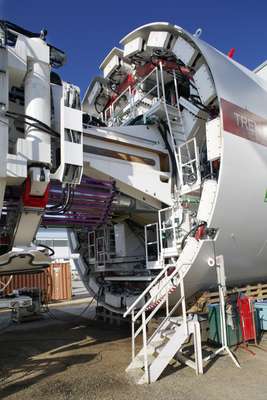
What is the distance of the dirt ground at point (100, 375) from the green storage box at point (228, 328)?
0.93 feet

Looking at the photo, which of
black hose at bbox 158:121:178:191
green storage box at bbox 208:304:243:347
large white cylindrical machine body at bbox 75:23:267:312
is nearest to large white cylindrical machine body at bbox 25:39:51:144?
large white cylindrical machine body at bbox 75:23:267:312

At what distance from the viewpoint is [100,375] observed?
17.2 ft

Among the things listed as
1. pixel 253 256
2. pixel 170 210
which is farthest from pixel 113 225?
pixel 253 256

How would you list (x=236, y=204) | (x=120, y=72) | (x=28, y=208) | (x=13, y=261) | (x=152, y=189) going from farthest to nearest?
1. (x=120, y=72)
2. (x=152, y=189)
3. (x=236, y=204)
4. (x=13, y=261)
5. (x=28, y=208)

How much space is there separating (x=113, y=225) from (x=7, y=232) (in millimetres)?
3758

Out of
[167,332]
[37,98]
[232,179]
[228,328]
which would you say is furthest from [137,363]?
[37,98]

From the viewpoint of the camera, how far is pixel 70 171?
5.17m

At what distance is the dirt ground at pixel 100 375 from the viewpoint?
4469 mm

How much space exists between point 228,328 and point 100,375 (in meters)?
2.40

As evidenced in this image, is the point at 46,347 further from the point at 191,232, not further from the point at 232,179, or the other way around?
the point at 232,179

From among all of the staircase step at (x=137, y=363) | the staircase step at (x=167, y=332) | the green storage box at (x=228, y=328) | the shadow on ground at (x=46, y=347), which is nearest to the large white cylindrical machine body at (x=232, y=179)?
the green storage box at (x=228, y=328)

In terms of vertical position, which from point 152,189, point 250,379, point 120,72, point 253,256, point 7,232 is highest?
point 120,72

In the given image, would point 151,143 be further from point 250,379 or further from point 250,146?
point 250,379

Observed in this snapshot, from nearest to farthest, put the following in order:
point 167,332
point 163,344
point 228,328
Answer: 1. point 163,344
2. point 167,332
3. point 228,328
